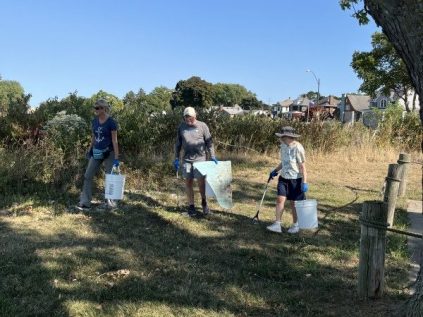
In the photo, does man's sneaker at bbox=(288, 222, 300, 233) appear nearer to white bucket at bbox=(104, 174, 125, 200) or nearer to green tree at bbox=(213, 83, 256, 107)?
white bucket at bbox=(104, 174, 125, 200)

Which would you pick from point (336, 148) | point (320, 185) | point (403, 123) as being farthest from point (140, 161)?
point (403, 123)

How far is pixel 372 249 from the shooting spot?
4.27 meters

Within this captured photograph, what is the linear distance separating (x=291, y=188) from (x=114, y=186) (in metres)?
2.66

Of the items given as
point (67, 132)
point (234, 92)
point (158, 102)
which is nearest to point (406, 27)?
point (67, 132)

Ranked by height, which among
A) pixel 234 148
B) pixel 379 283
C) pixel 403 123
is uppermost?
pixel 403 123

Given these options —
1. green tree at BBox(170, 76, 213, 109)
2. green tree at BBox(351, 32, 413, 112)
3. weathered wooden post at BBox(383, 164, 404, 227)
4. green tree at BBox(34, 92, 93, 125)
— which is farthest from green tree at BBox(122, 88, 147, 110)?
green tree at BBox(170, 76, 213, 109)

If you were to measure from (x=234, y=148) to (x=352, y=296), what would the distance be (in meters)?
10.6

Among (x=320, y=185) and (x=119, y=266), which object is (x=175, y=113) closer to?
(x=320, y=185)

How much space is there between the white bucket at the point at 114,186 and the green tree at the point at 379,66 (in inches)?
1081

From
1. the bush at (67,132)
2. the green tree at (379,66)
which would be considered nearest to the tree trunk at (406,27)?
the bush at (67,132)

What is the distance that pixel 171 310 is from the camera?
4180 mm

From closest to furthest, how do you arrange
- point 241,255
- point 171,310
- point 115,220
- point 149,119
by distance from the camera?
point 171,310 < point 241,255 < point 115,220 < point 149,119

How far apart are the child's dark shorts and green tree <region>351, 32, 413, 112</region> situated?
88.7ft

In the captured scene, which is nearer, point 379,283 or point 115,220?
point 379,283
